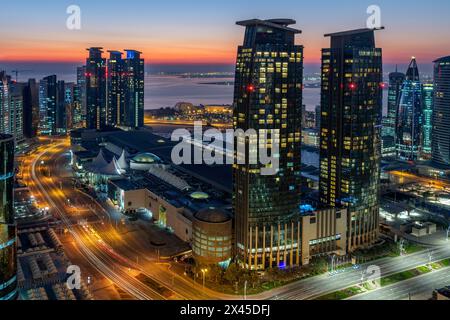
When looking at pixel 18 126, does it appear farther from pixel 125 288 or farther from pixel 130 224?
pixel 125 288

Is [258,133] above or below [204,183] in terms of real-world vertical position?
above

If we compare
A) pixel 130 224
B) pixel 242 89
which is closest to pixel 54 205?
pixel 130 224

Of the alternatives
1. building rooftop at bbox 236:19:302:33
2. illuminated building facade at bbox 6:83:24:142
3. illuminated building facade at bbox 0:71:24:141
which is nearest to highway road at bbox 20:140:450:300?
building rooftop at bbox 236:19:302:33

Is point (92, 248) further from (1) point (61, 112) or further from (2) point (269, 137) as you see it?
(1) point (61, 112)

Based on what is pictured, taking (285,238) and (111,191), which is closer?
(285,238)

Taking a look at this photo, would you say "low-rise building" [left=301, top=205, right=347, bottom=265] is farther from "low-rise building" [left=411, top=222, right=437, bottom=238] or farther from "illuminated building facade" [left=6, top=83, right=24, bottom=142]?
"illuminated building facade" [left=6, top=83, right=24, bottom=142]

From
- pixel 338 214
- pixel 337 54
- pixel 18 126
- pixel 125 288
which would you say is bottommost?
pixel 125 288

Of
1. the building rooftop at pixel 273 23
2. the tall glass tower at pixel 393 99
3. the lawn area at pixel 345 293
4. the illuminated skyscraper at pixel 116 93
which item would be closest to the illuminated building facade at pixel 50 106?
Answer: the illuminated skyscraper at pixel 116 93
